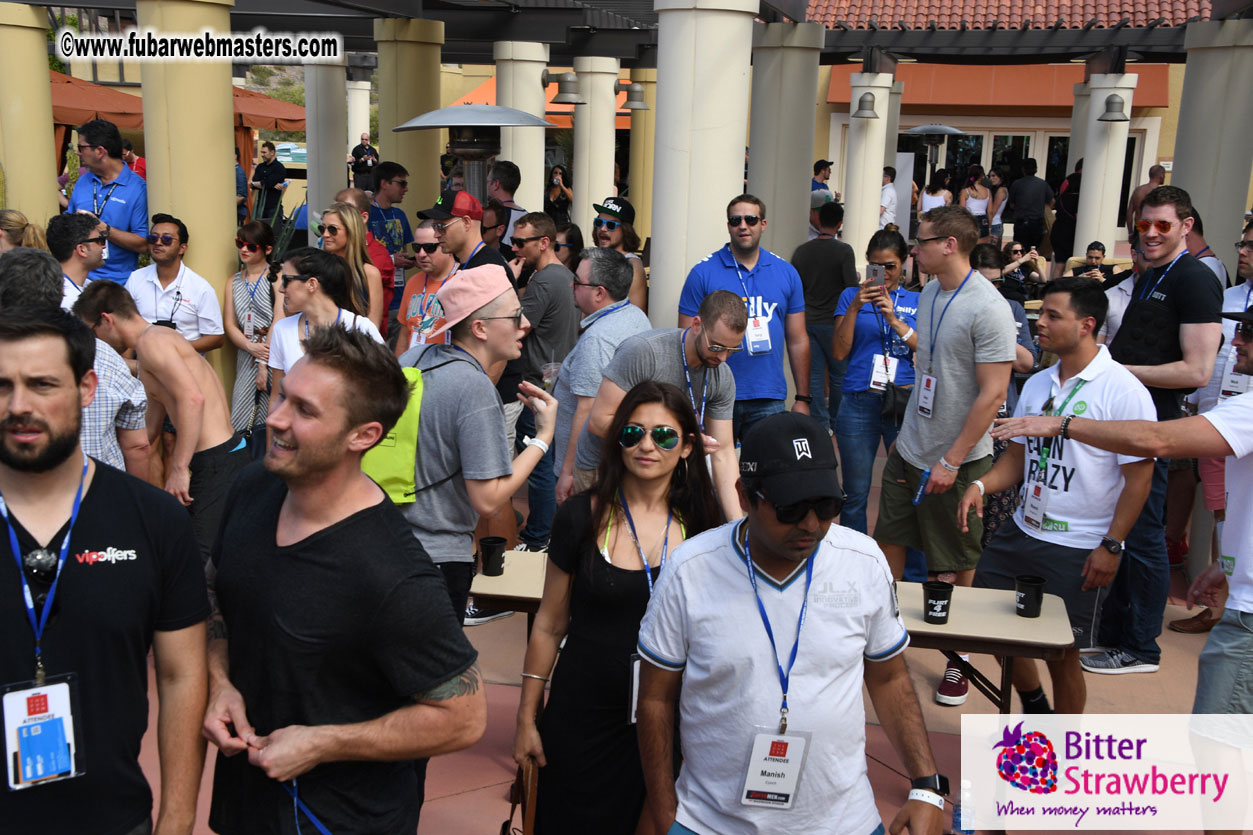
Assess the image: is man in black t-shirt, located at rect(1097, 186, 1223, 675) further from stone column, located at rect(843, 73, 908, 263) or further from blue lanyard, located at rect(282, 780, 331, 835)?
stone column, located at rect(843, 73, 908, 263)

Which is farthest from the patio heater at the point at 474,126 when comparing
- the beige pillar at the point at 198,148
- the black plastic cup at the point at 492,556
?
the black plastic cup at the point at 492,556

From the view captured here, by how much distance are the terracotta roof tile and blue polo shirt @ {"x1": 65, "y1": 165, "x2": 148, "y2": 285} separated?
12293 millimetres

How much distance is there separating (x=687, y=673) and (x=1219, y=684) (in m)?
1.83

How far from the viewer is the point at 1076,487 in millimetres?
4195

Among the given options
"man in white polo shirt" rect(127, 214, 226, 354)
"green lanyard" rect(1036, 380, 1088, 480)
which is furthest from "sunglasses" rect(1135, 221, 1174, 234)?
"man in white polo shirt" rect(127, 214, 226, 354)

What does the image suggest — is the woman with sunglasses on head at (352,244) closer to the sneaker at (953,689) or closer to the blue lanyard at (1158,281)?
the sneaker at (953,689)

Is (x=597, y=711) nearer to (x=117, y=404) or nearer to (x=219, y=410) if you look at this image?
(x=117, y=404)

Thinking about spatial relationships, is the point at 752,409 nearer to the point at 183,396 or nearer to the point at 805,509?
the point at 183,396

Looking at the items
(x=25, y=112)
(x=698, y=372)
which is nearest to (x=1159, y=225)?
(x=698, y=372)

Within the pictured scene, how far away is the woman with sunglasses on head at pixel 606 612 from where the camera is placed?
3059 mm

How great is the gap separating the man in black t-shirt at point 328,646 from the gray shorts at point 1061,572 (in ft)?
9.07

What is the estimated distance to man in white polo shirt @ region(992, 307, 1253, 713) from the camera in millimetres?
3279

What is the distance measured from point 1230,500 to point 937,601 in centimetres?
95

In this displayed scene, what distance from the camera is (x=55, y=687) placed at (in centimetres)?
211
